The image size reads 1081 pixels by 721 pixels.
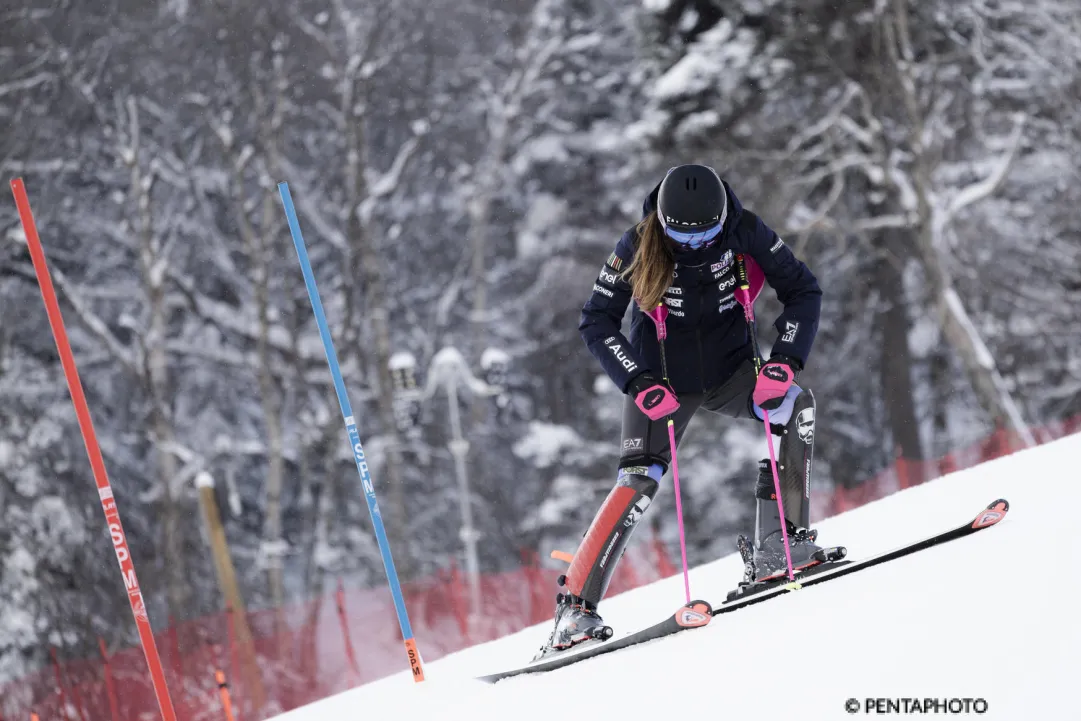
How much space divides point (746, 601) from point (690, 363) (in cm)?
99

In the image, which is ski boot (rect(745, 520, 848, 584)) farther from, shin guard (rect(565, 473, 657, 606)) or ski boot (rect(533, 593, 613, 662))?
ski boot (rect(533, 593, 613, 662))

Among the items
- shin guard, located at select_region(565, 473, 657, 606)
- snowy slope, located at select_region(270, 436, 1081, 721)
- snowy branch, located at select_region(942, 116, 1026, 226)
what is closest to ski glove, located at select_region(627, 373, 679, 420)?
shin guard, located at select_region(565, 473, 657, 606)

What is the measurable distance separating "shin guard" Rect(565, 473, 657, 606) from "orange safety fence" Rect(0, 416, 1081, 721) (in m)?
10.8

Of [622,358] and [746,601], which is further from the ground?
[622,358]

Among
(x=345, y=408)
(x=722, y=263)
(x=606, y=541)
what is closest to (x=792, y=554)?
(x=606, y=541)

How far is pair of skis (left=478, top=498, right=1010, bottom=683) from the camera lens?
165 inches

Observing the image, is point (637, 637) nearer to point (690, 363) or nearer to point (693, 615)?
point (693, 615)

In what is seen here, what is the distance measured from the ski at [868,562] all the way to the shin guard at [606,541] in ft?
1.51

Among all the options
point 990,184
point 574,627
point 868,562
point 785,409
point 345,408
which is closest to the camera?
point 868,562

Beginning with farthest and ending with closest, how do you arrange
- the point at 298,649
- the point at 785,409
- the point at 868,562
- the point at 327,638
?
the point at 327,638 < the point at 298,649 < the point at 785,409 < the point at 868,562

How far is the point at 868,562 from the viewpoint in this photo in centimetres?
432

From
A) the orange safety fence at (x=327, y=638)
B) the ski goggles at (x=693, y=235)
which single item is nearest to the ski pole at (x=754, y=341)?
the ski goggles at (x=693, y=235)

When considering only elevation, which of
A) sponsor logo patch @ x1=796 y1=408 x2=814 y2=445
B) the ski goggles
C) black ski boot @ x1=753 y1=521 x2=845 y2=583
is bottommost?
black ski boot @ x1=753 y1=521 x2=845 y2=583

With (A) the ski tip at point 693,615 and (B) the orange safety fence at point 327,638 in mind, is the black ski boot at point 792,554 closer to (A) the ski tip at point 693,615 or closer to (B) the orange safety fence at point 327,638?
(A) the ski tip at point 693,615
